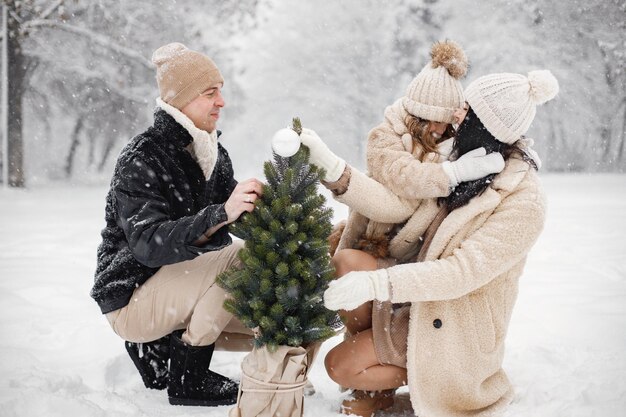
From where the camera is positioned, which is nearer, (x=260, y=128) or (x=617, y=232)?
(x=617, y=232)

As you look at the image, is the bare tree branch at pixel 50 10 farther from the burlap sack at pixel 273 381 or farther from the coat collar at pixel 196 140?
the burlap sack at pixel 273 381

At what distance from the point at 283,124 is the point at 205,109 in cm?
2383

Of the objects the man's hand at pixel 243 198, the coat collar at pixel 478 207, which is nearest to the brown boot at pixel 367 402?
the coat collar at pixel 478 207

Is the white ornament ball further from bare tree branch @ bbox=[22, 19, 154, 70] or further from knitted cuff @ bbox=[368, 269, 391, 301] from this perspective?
bare tree branch @ bbox=[22, 19, 154, 70]

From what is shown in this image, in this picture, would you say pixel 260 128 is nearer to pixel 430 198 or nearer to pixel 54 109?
pixel 54 109

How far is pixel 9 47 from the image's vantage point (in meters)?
15.0

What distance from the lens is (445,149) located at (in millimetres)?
3199

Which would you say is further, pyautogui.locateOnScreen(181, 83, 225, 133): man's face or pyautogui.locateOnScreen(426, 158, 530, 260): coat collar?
pyautogui.locateOnScreen(181, 83, 225, 133): man's face

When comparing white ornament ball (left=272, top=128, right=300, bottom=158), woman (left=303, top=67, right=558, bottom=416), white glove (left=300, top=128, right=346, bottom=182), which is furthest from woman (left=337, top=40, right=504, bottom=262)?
white ornament ball (left=272, top=128, right=300, bottom=158)

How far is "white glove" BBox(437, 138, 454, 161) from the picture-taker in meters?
3.18

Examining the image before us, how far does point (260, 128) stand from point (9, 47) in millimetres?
13888

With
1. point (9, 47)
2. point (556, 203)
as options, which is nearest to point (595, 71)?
point (556, 203)

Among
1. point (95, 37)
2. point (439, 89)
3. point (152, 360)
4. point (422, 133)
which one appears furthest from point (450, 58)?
point (95, 37)

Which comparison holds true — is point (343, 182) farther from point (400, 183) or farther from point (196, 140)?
point (196, 140)
